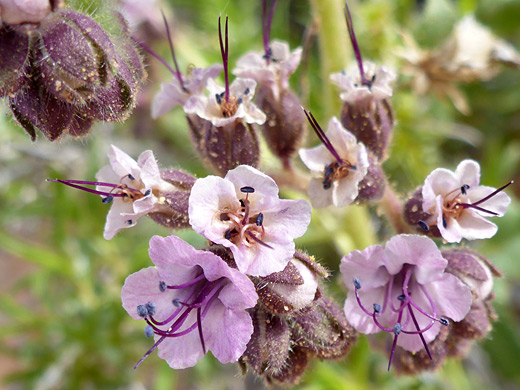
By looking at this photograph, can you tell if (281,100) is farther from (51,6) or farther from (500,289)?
(500,289)

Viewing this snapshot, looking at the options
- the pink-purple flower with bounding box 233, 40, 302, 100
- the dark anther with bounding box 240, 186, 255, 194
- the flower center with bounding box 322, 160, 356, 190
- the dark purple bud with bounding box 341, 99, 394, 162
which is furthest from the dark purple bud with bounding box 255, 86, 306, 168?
the dark anther with bounding box 240, 186, 255, 194

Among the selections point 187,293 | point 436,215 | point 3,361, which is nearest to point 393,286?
point 436,215

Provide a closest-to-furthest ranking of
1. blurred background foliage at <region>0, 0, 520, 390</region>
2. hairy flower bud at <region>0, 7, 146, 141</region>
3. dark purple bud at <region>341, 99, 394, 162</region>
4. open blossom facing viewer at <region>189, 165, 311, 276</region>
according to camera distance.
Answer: hairy flower bud at <region>0, 7, 146, 141</region>, open blossom facing viewer at <region>189, 165, 311, 276</region>, dark purple bud at <region>341, 99, 394, 162</region>, blurred background foliage at <region>0, 0, 520, 390</region>

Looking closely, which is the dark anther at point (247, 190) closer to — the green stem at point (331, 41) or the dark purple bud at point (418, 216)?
the dark purple bud at point (418, 216)

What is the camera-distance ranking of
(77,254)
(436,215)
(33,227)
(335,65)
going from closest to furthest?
(436,215) < (335,65) < (77,254) < (33,227)

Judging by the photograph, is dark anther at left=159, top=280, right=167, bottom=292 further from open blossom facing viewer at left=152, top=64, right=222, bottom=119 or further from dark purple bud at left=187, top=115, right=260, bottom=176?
open blossom facing viewer at left=152, top=64, right=222, bottom=119

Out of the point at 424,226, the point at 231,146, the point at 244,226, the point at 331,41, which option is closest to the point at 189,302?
the point at 244,226

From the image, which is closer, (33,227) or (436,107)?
(436,107)
